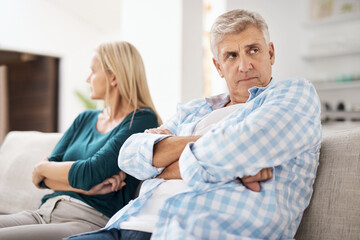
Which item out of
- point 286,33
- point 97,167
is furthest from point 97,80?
point 286,33

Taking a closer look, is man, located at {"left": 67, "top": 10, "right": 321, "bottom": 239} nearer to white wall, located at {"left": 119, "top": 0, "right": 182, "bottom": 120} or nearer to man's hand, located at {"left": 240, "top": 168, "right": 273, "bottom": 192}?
man's hand, located at {"left": 240, "top": 168, "right": 273, "bottom": 192}

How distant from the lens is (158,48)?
3.73 meters

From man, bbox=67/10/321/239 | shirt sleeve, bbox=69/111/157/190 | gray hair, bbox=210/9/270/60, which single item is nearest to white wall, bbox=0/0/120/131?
shirt sleeve, bbox=69/111/157/190

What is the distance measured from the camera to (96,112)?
1917mm

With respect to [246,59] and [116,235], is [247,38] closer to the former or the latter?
[246,59]

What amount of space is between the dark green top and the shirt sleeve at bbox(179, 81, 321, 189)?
1.77 feet

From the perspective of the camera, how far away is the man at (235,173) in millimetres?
993

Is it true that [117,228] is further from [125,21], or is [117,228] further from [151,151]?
[125,21]

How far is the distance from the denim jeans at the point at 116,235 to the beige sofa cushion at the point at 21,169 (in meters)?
0.83

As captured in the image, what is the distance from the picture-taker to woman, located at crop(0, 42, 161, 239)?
1.50m

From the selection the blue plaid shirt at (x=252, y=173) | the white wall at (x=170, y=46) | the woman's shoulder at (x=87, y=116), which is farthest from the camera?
the white wall at (x=170, y=46)

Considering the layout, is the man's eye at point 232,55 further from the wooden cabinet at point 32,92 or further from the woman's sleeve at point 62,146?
the wooden cabinet at point 32,92

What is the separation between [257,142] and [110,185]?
2.62 ft

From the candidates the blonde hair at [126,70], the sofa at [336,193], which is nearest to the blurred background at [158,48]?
the blonde hair at [126,70]
